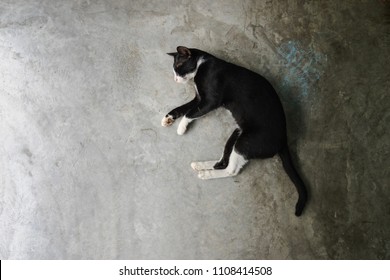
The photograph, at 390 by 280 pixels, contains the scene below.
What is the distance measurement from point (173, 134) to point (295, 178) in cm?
85

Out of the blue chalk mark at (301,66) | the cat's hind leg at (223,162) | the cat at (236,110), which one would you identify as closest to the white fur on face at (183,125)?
the cat at (236,110)

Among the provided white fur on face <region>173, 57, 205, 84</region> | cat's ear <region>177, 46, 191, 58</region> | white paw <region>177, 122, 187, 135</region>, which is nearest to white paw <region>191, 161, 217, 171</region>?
white paw <region>177, 122, 187, 135</region>

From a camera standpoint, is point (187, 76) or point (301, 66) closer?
point (187, 76)

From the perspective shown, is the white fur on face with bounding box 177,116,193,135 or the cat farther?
the white fur on face with bounding box 177,116,193,135

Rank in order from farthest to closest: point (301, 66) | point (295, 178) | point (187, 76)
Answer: point (301, 66), point (187, 76), point (295, 178)

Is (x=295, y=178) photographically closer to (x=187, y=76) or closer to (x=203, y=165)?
(x=203, y=165)

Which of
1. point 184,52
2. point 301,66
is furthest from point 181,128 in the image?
point 301,66

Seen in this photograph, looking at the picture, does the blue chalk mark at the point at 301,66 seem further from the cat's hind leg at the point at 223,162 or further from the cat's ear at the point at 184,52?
the cat's ear at the point at 184,52

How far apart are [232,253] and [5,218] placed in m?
1.49

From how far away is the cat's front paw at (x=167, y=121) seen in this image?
2586mm

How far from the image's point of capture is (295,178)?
8.01 ft

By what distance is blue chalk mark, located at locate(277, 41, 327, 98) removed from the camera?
8.93ft

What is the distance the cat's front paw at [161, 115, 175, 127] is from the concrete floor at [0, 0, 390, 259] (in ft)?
0.16

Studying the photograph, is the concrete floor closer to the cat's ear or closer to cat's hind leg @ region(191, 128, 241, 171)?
cat's hind leg @ region(191, 128, 241, 171)
